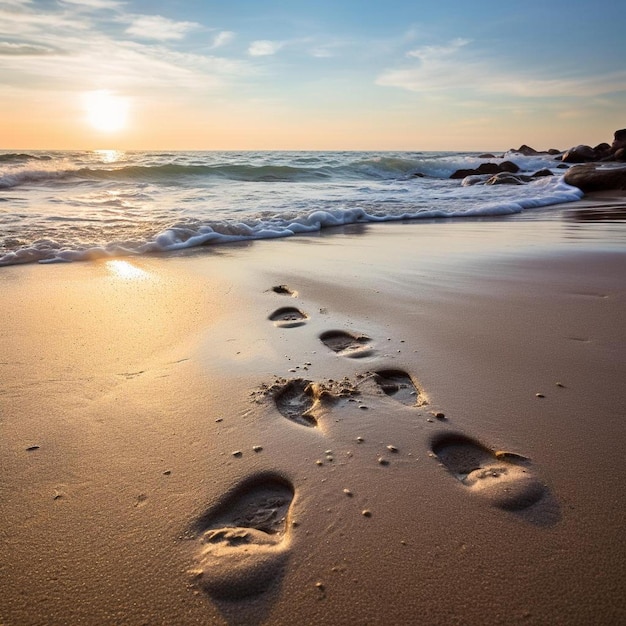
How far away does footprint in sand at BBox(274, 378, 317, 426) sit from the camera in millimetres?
1448

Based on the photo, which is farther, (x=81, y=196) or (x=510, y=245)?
(x=81, y=196)

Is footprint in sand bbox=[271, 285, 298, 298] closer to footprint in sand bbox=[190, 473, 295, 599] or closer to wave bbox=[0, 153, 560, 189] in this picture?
footprint in sand bbox=[190, 473, 295, 599]

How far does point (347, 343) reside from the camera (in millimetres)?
2002

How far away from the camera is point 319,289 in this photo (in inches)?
111

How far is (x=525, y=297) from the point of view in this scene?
264cm

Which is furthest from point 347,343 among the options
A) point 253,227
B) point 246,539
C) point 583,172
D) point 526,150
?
point 526,150

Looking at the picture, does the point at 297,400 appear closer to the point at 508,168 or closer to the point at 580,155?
the point at 508,168

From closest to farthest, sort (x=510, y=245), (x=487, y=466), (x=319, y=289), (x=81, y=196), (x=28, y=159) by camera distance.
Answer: (x=487, y=466), (x=319, y=289), (x=510, y=245), (x=81, y=196), (x=28, y=159)

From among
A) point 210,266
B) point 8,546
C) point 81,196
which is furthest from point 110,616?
point 81,196

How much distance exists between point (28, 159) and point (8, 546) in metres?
17.9

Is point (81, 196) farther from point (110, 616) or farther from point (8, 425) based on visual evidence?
point (110, 616)

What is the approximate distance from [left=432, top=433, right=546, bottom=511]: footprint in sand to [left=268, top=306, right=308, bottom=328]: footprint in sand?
106cm

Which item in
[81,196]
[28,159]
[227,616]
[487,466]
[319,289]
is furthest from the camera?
[28,159]

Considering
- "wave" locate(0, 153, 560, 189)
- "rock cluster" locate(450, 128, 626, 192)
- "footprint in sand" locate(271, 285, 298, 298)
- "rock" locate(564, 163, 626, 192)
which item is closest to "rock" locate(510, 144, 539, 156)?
"rock cluster" locate(450, 128, 626, 192)
